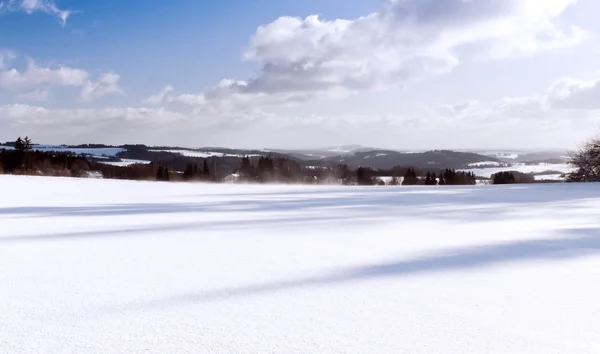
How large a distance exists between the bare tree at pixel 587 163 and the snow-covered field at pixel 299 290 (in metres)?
26.1

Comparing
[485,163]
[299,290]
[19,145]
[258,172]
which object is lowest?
[299,290]

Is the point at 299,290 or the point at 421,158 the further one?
the point at 421,158

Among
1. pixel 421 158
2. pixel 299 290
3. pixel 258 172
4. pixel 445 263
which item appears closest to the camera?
pixel 299 290

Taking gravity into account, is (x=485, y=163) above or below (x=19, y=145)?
above

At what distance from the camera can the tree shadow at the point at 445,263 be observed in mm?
2363

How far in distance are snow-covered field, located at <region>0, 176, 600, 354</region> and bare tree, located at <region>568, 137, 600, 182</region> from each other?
1027 inches

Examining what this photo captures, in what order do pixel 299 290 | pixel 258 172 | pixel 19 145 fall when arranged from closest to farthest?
1. pixel 299 290
2. pixel 19 145
3. pixel 258 172

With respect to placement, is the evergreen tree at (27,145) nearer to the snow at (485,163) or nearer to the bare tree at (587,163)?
the bare tree at (587,163)

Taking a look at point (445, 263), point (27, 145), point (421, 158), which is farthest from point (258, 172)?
point (421, 158)

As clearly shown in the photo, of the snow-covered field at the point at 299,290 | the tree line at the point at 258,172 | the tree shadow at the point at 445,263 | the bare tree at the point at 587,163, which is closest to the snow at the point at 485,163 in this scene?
the tree line at the point at 258,172

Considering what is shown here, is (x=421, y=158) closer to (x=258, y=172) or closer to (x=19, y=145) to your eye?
(x=258, y=172)

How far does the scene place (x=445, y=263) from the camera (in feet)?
10.3

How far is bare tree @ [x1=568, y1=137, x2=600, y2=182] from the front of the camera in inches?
1025

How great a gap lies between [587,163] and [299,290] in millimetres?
30610
